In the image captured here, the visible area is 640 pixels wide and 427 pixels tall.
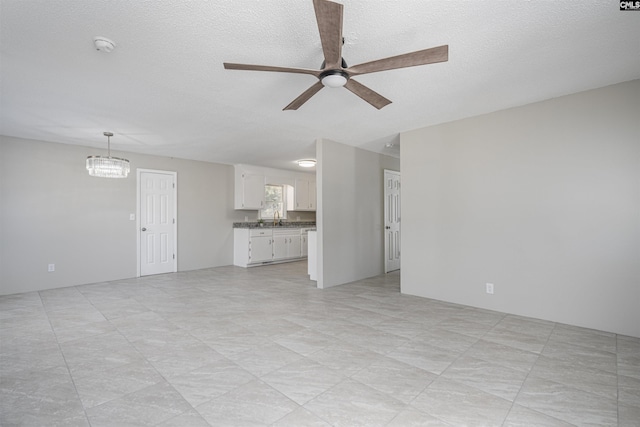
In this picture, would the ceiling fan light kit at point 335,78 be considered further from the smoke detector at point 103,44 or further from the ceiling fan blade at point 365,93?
the smoke detector at point 103,44

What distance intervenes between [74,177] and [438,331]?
19.8 feet

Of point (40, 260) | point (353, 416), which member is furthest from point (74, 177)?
point (353, 416)

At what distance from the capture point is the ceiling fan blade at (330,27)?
1.45 m

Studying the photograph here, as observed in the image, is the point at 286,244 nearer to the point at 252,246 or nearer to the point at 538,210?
the point at 252,246

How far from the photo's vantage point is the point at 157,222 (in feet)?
19.8

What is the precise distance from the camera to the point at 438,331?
3012 millimetres

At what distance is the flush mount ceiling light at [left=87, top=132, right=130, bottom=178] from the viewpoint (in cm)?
418

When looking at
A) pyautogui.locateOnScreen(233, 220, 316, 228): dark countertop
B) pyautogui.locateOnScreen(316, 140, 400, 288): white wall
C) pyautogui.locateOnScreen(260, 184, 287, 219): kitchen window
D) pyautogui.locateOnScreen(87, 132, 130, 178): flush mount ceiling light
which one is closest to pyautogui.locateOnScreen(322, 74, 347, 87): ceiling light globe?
pyautogui.locateOnScreen(316, 140, 400, 288): white wall

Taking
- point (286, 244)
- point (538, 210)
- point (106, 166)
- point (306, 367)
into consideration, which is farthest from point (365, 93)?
point (286, 244)

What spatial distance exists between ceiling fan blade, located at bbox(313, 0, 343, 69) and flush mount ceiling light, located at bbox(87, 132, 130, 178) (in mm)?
3832

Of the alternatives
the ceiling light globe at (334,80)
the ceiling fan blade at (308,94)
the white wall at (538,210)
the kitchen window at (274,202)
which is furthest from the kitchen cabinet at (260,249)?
the ceiling light globe at (334,80)

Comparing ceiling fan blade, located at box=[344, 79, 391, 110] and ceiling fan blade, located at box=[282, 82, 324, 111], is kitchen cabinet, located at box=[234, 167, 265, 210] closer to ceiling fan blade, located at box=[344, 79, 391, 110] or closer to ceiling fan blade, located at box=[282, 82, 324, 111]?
ceiling fan blade, located at box=[282, 82, 324, 111]

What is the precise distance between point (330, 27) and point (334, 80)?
504 millimetres

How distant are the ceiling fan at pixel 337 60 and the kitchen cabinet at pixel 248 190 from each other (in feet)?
16.7
